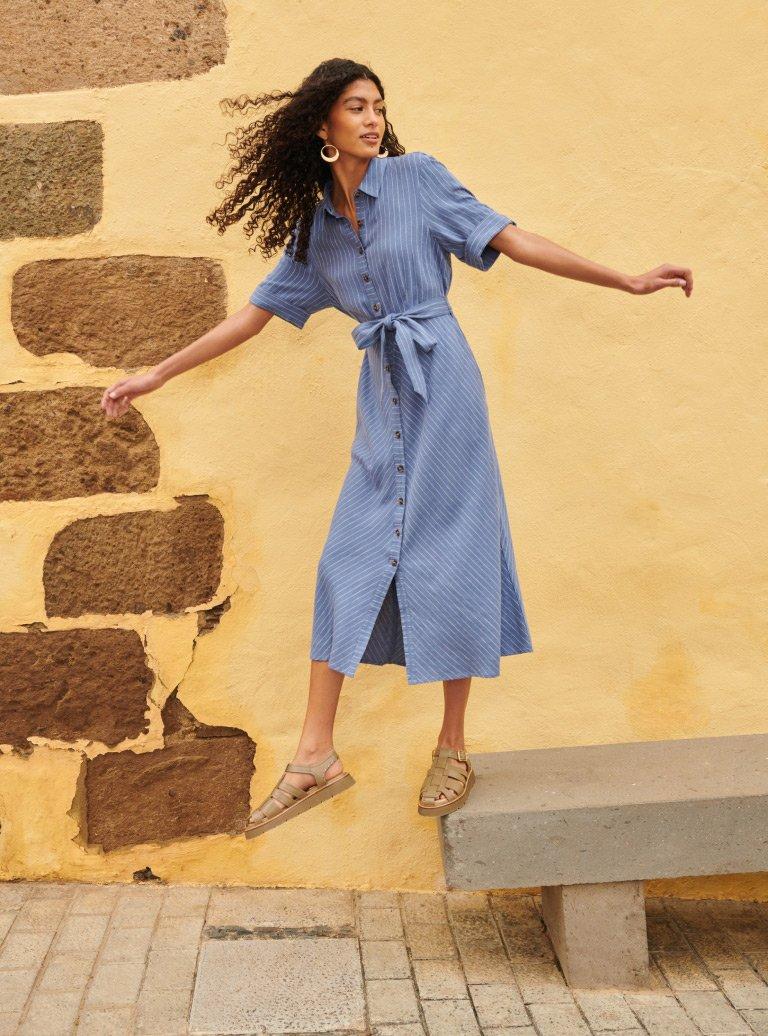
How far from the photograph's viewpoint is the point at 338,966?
8.89ft

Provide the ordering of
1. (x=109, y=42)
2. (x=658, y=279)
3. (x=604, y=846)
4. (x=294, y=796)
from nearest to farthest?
(x=658, y=279)
(x=294, y=796)
(x=604, y=846)
(x=109, y=42)

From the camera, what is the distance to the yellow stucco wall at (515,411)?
3.00 meters

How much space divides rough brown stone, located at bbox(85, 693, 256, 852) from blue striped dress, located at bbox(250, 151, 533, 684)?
2.27 ft

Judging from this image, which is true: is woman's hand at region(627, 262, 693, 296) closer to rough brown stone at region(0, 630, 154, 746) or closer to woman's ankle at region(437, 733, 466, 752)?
woman's ankle at region(437, 733, 466, 752)

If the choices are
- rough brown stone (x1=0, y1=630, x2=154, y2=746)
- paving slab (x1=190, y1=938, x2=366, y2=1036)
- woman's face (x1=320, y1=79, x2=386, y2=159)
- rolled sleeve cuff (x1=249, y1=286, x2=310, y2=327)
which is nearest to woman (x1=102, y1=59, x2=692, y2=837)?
woman's face (x1=320, y1=79, x2=386, y2=159)

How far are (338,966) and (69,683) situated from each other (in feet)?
3.26

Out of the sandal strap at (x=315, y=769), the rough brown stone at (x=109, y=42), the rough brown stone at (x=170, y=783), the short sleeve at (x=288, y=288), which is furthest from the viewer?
the rough brown stone at (x=170, y=783)

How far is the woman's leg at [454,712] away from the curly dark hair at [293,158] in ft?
3.40

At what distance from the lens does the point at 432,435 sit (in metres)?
2.53

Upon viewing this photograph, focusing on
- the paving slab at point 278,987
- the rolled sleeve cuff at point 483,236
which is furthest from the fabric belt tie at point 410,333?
the paving slab at point 278,987

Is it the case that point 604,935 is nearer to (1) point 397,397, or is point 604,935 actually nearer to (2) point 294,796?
(2) point 294,796

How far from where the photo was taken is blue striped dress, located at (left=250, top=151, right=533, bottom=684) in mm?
2520

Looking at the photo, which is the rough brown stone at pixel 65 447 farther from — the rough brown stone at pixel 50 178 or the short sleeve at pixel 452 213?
the short sleeve at pixel 452 213

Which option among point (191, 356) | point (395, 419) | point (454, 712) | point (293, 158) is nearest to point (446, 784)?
point (454, 712)
